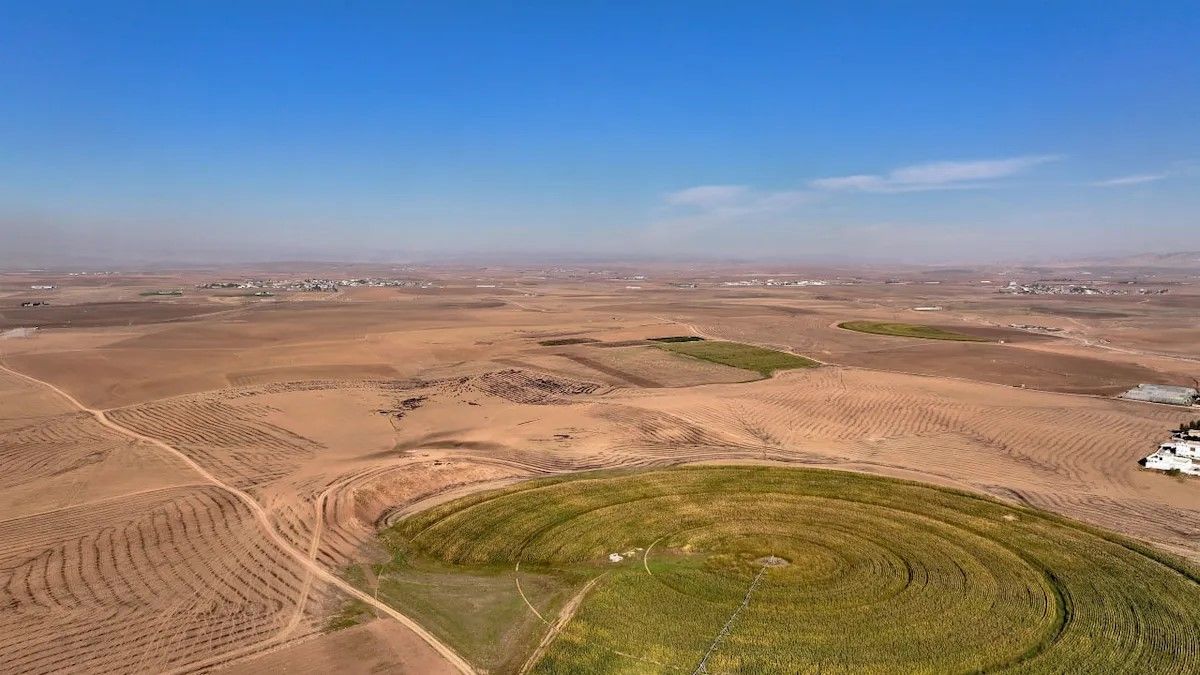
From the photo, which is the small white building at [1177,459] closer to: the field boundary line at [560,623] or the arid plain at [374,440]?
the arid plain at [374,440]

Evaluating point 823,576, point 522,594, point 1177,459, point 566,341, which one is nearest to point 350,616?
point 522,594

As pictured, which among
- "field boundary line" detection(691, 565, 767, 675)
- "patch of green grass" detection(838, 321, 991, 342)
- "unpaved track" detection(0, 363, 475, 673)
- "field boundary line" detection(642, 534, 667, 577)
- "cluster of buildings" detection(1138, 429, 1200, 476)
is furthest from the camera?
"patch of green grass" detection(838, 321, 991, 342)

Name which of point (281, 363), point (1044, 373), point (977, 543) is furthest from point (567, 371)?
point (1044, 373)

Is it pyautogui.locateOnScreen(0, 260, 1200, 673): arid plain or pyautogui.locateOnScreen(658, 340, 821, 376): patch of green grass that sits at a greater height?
pyautogui.locateOnScreen(658, 340, 821, 376): patch of green grass

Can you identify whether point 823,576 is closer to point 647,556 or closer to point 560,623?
point 647,556

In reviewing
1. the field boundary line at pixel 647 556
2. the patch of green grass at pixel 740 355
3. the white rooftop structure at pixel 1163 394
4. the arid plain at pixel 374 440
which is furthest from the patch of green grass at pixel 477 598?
the white rooftop structure at pixel 1163 394

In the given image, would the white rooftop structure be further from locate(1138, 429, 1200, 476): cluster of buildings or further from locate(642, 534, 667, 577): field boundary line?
locate(642, 534, 667, 577): field boundary line

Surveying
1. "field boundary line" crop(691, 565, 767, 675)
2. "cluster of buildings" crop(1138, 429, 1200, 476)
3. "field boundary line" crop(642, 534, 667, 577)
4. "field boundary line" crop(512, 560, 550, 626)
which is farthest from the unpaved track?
"cluster of buildings" crop(1138, 429, 1200, 476)
